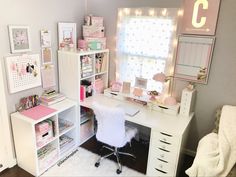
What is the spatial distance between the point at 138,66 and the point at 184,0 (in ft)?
3.39

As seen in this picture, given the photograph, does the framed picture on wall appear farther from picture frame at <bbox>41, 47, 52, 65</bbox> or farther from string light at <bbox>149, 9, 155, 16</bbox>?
string light at <bbox>149, 9, 155, 16</bbox>

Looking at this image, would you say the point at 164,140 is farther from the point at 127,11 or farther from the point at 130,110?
the point at 127,11

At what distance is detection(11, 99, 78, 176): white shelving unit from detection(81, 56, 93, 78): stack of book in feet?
1.44

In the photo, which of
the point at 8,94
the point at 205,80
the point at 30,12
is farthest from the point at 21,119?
the point at 205,80

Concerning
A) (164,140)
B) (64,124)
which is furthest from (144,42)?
(64,124)

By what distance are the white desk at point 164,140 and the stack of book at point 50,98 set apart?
Result: 0.99m

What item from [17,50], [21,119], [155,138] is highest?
[17,50]

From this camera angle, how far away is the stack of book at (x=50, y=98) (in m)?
2.58

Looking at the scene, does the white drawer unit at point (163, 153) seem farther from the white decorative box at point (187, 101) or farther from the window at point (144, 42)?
the window at point (144, 42)

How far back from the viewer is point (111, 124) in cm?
226

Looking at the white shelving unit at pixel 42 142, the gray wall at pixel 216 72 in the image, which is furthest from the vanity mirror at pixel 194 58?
the white shelving unit at pixel 42 142

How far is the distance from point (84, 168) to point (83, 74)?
123 centimetres

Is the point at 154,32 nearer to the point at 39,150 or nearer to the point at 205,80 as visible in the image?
the point at 205,80

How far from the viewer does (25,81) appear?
2400 mm
